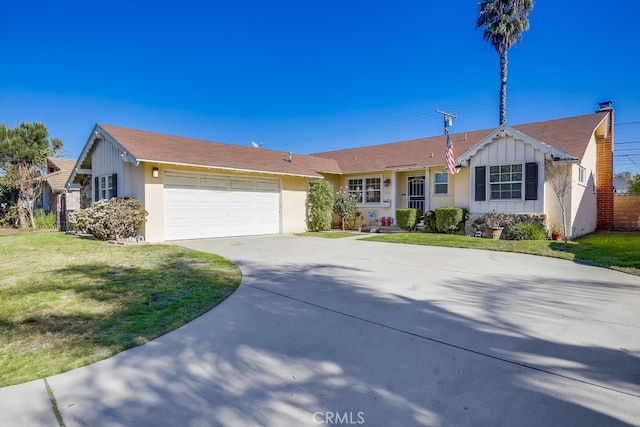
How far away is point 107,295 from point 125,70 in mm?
17928

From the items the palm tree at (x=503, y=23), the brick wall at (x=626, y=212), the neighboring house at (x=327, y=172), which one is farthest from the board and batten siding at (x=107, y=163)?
the brick wall at (x=626, y=212)

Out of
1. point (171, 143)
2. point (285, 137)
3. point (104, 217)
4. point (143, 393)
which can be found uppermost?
point (285, 137)

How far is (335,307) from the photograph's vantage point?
466 centimetres

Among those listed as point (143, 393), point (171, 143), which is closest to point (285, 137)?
point (171, 143)

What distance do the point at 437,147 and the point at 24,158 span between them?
73.0 ft

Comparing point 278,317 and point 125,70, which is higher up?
point 125,70

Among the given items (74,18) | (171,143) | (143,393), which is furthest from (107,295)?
(74,18)

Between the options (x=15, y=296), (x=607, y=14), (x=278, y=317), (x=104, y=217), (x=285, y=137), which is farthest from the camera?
(x=285, y=137)

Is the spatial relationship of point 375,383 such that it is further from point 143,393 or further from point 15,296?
point 15,296

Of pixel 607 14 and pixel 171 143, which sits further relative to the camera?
pixel 171 143

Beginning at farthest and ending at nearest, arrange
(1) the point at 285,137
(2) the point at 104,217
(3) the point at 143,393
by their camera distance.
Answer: (1) the point at 285,137, (2) the point at 104,217, (3) the point at 143,393

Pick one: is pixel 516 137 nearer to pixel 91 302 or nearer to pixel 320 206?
pixel 320 206

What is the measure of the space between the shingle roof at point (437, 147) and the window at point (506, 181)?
6.40ft

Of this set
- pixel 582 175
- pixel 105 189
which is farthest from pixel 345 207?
pixel 105 189
